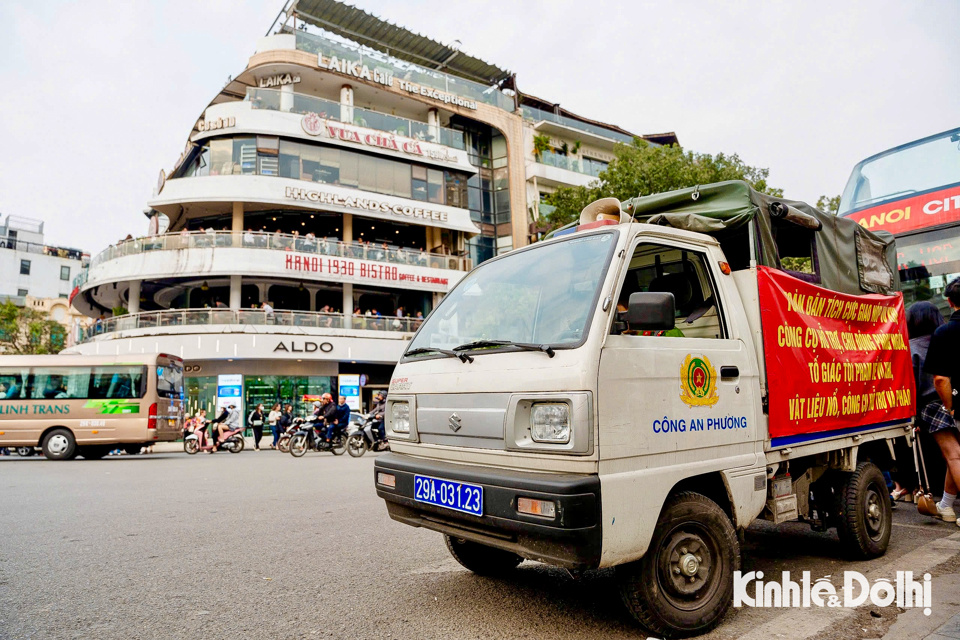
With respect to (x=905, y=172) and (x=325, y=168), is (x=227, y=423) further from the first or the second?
(x=905, y=172)

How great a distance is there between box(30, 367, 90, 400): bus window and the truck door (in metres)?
16.1

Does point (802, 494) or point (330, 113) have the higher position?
point (330, 113)

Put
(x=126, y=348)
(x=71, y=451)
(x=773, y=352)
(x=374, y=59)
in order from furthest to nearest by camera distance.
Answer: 1. (x=374, y=59)
2. (x=126, y=348)
3. (x=71, y=451)
4. (x=773, y=352)

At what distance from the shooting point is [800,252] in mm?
4793

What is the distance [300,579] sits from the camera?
3.97 meters

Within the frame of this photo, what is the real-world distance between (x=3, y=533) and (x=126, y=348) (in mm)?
21892

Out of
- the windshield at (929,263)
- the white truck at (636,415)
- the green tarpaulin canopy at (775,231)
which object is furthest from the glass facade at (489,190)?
the white truck at (636,415)

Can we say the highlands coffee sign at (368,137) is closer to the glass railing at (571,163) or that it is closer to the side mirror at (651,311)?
the glass railing at (571,163)

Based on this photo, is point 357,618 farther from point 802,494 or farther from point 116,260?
point 116,260

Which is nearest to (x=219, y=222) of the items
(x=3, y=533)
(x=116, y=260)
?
(x=116, y=260)

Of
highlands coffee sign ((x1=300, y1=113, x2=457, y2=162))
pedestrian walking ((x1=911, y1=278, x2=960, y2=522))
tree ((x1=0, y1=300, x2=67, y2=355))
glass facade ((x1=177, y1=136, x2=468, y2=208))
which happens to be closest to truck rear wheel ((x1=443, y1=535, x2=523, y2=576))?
pedestrian walking ((x1=911, y1=278, x2=960, y2=522))

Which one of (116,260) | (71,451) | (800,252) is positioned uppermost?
(116,260)

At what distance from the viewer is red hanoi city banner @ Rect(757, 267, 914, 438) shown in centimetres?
375

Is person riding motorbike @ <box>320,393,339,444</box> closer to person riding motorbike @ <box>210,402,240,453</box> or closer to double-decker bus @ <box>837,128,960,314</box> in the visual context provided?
person riding motorbike @ <box>210,402,240,453</box>
